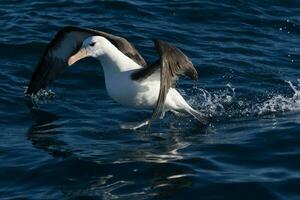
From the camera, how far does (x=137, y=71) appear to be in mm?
8852

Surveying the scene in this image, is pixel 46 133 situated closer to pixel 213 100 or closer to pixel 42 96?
pixel 42 96

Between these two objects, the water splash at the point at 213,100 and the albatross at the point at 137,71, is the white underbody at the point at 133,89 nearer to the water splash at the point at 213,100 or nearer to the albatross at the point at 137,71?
the albatross at the point at 137,71

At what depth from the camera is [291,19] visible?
45.0 ft

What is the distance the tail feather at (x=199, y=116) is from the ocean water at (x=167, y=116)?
92 mm

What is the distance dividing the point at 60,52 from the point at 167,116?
5.74 feet

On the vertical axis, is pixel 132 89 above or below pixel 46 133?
above

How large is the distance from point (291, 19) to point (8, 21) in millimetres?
4760

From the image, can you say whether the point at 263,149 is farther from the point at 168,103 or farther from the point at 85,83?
the point at 85,83

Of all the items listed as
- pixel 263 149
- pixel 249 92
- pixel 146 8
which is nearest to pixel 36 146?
pixel 263 149

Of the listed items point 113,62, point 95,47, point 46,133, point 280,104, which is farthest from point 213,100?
point 46,133

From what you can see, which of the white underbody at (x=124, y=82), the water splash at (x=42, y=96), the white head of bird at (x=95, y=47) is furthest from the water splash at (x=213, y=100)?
the water splash at (x=42, y=96)

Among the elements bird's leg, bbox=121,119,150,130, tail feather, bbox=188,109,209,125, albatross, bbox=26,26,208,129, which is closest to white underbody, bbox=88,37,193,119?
albatross, bbox=26,26,208,129

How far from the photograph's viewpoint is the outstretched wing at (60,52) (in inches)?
385

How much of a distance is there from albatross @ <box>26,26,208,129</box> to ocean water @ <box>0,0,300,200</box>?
0.32 meters
